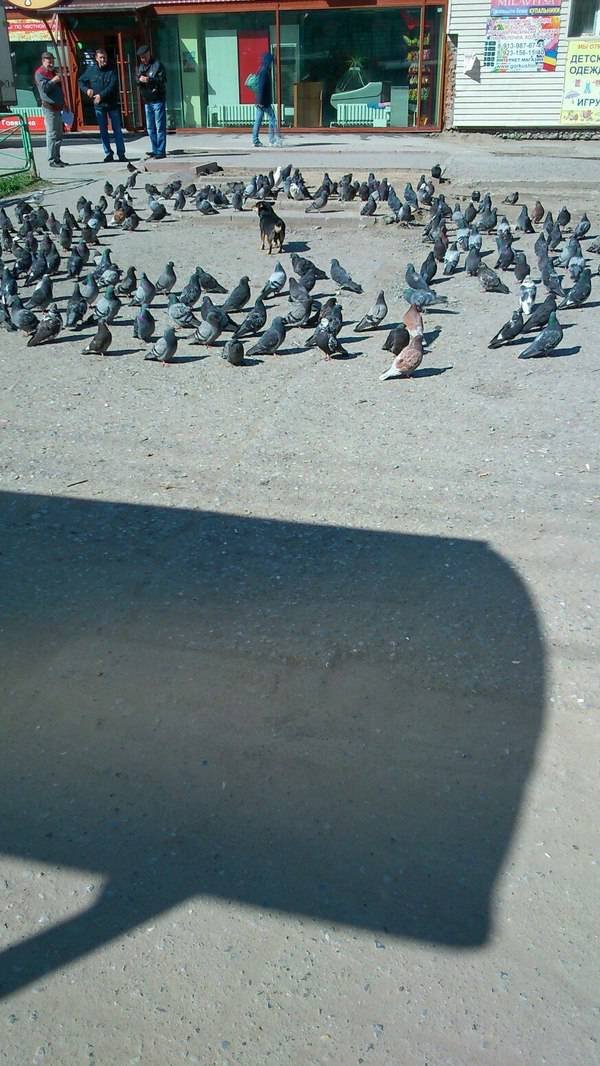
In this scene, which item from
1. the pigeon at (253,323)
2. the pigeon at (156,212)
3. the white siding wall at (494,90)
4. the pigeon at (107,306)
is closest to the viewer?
the pigeon at (253,323)

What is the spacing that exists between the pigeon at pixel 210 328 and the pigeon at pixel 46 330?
1.44 metres

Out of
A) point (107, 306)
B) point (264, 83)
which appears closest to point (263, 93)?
point (264, 83)

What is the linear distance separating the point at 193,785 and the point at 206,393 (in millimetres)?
4669

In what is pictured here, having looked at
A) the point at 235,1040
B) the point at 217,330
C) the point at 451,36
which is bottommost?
the point at 235,1040

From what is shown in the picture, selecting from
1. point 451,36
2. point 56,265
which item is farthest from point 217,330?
point 451,36

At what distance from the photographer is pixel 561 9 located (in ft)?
71.1

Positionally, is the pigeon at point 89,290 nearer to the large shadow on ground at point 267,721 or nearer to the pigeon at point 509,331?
the pigeon at point 509,331

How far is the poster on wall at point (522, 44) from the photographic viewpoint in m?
21.9

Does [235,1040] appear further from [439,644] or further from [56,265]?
[56,265]

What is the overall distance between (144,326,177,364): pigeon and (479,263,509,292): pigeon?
4.23 meters

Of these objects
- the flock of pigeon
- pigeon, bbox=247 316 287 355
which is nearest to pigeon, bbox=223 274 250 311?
the flock of pigeon

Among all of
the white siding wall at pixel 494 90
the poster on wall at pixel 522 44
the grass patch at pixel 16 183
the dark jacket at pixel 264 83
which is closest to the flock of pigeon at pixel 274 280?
the grass patch at pixel 16 183

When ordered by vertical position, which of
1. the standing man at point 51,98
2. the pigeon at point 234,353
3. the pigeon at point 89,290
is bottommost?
the pigeon at point 234,353

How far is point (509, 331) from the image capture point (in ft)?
27.4
